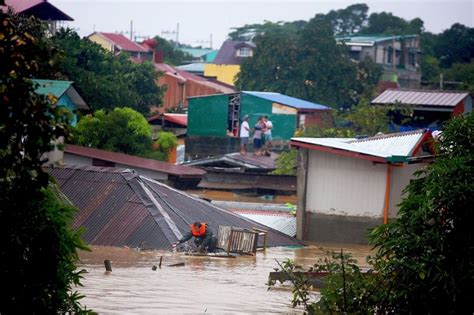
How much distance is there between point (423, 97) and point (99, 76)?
11.7m

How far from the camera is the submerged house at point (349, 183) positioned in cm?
2488

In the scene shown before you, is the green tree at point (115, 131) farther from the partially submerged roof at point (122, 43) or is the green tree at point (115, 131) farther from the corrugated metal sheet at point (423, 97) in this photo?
the partially submerged roof at point (122, 43)

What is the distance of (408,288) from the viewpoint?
10719mm

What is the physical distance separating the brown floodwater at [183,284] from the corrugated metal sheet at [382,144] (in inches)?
89.0

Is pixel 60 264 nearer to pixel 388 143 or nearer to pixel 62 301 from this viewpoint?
pixel 62 301

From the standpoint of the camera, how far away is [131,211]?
79.1 feet

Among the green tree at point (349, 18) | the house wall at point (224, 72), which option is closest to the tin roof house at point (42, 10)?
the house wall at point (224, 72)

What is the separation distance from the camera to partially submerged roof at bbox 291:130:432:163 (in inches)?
960

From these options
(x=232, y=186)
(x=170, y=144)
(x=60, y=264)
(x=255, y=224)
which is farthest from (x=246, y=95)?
(x=60, y=264)

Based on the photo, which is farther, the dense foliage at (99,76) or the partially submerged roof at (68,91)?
the dense foliage at (99,76)

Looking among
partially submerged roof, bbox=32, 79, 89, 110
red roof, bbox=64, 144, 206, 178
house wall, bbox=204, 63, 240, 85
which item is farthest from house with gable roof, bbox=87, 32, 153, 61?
red roof, bbox=64, 144, 206, 178

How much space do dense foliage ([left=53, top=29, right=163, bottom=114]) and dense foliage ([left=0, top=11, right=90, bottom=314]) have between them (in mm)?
27333

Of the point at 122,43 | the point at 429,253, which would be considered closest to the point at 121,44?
the point at 122,43

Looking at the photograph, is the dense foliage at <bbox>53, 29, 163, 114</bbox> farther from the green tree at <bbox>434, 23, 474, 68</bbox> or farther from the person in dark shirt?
the green tree at <bbox>434, 23, 474, 68</bbox>
